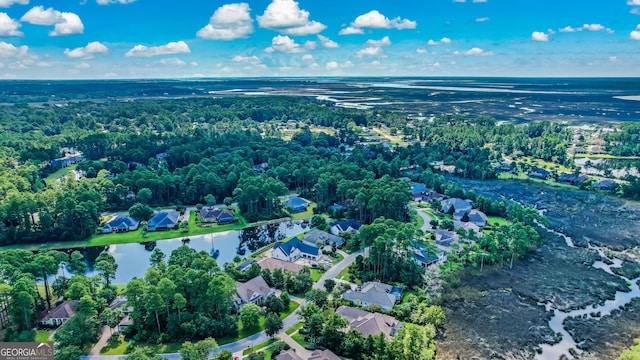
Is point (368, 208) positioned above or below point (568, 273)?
above

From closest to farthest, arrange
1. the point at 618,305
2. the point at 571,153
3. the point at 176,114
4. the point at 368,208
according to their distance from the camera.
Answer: the point at 618,305
the point at 368,208
the point at 571,153
the point at 176,114

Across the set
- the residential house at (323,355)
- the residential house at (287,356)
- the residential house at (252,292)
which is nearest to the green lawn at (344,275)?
the residential house at (252,292)

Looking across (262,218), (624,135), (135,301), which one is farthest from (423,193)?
(624,135)

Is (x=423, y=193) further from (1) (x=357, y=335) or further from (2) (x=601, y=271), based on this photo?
(1) (x=357, y=335)

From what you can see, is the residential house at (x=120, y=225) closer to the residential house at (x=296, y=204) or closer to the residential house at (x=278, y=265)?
the residential house at (x=296, y=204)

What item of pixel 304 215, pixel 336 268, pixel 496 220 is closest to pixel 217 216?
pixel 304 215

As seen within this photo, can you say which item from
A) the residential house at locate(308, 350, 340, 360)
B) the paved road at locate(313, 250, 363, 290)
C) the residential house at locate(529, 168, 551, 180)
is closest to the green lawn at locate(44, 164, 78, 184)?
the paved road at locate(313, 250, 363, 290)
